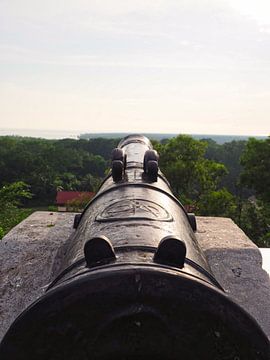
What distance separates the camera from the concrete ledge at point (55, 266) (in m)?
4.00

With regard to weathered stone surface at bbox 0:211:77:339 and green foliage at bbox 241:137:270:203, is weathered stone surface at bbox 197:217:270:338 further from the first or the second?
green foliage at bbox 241:137:270:203

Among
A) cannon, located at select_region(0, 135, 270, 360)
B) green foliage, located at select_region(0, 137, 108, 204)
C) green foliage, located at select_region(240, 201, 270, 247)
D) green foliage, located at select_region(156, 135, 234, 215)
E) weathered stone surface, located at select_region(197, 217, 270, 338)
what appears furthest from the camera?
green foliage, located at select_region(0, 137, 108, 204)

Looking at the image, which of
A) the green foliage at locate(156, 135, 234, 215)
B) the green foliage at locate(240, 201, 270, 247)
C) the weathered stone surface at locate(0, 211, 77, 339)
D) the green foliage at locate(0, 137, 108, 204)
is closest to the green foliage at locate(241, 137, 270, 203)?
the green foliage at locate(240, 201, 270, 247)

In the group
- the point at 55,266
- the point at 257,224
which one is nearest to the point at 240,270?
the point at 55,266

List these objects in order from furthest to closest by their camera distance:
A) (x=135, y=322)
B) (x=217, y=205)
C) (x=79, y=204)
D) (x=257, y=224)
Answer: (x=79, y=204), (x=257, y=224), (x=217, y=205), (x=135, y=322)

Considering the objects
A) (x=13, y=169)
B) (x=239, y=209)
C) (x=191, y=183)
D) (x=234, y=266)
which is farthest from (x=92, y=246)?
(x=13, y=169)

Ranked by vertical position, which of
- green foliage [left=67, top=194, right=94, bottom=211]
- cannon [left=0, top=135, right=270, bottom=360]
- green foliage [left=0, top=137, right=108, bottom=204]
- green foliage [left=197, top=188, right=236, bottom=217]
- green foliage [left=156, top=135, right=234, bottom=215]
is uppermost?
cannon [left=0, top=135, right=270, bottom=360]

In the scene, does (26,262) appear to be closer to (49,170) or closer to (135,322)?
(135,322)

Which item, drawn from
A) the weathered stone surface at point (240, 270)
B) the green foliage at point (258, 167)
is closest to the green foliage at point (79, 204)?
the green foliage at point (258, 167)

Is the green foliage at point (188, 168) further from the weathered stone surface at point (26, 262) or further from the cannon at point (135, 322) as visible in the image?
the cannon at point (135, 322)

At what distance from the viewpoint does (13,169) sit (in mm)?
36938

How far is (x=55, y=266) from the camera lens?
14.3ft

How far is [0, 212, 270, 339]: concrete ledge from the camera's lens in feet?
13.1

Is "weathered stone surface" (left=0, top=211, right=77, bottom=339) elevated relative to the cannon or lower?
lower
